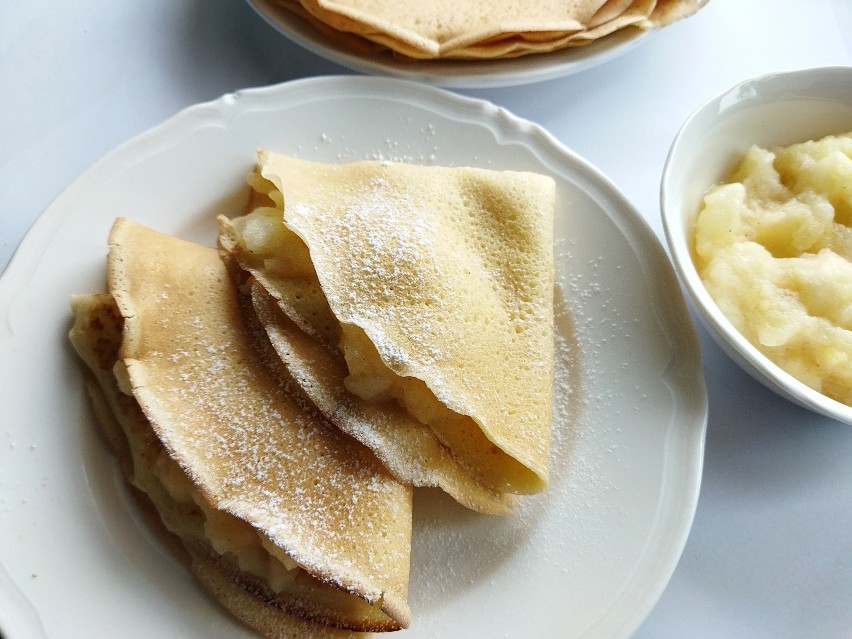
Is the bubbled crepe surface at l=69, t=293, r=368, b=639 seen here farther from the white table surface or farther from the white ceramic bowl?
the white ceramic bowl

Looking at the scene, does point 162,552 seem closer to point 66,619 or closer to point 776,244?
point 66,619

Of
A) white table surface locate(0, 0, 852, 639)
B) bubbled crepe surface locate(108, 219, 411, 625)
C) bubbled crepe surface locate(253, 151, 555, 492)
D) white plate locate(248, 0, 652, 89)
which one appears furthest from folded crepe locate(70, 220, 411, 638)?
white plate locate(248, 0, 652, 89)

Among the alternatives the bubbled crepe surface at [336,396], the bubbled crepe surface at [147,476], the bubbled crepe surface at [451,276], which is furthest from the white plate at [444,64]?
the bubbled crepe surface at [147,476]

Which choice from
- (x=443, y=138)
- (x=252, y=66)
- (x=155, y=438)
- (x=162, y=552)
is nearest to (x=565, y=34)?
(x=443, y=138)

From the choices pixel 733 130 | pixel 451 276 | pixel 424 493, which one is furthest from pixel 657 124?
pixel 424 493

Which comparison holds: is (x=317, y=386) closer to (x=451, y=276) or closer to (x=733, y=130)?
(x=451, y=276)
